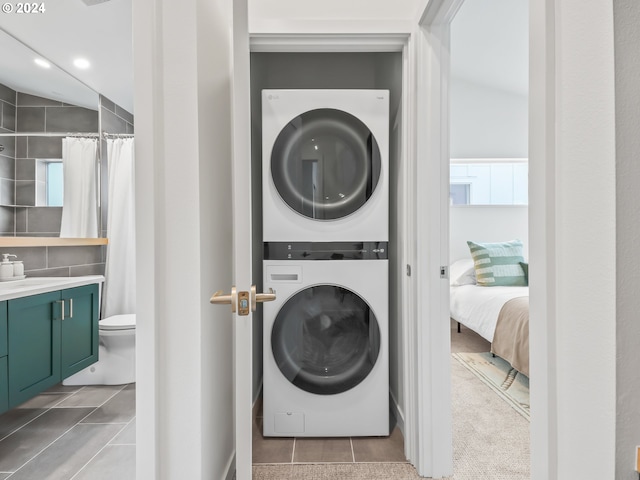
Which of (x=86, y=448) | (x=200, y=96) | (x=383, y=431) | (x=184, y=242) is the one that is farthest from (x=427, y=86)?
(x=86, y=448)

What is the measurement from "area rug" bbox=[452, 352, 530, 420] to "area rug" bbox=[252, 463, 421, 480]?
1.00m

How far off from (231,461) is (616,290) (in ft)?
5.66

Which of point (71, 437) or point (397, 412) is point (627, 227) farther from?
point (71, 437)

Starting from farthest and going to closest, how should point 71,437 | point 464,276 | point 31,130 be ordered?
point 464,276 < point 31,130 < point 71,437

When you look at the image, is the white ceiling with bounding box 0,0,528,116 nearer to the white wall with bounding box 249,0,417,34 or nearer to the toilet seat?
the white wall with bounding box 249,0,417,34

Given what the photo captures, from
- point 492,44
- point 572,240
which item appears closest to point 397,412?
point 572,240

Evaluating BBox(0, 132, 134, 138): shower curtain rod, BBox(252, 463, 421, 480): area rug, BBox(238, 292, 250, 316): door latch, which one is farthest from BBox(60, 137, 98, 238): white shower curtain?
BBox(238, 292, 250, 316): door latch

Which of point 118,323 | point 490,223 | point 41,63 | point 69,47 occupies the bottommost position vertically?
point 118,323

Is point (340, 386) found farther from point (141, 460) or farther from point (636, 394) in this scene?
point (636, 394)

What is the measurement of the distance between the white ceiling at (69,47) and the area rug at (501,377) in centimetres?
365

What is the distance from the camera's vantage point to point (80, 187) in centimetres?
282

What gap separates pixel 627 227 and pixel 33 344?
2639 millimetres

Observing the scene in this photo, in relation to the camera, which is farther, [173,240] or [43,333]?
[43,333]

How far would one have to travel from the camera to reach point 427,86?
5.38 feet
